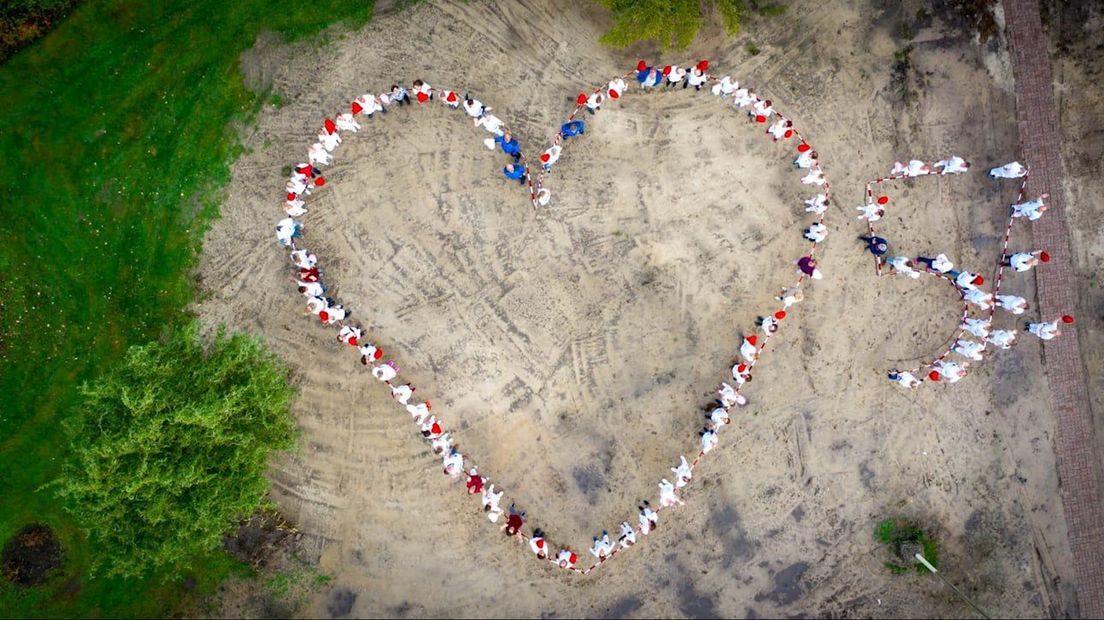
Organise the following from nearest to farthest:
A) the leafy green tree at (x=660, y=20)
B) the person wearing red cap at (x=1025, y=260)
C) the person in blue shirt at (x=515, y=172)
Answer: the leafy green tree at (x=660, y=20)
the person wearing red cap at (x=1025, y=260)
the person in blue shirt at (x=515, y=172)

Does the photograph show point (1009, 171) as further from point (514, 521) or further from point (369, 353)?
point (369, 353)

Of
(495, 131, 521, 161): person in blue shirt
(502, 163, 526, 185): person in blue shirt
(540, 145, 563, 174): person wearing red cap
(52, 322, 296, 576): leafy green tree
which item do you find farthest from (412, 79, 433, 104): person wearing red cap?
(52, 322, 296, 576): leafy green tree

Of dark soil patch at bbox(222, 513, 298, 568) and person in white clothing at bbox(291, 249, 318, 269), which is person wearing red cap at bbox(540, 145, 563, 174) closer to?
person in white clothing at bbox(291, 249, 318, 269)

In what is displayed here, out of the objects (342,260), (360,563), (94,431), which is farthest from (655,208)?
(94,431)

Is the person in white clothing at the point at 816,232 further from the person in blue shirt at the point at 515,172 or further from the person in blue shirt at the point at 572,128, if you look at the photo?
the person in blue shirt at the point at 515,172

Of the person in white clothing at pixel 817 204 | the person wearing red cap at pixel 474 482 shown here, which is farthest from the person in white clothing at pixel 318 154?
the person in white clothing at pixel 817 204
